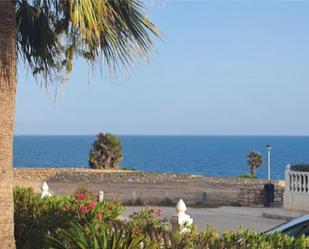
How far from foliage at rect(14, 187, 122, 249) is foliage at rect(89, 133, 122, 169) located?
133 feet

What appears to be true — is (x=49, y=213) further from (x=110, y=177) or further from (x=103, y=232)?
(x=110, y=177)

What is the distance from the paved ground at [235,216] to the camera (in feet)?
54.1

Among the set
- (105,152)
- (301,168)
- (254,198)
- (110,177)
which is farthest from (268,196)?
(105,152)

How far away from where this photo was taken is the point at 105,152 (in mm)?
49719

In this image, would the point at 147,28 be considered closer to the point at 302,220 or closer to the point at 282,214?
the point at 302,220

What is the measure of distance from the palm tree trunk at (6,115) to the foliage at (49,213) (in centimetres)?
58

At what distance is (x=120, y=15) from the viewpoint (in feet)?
22.1

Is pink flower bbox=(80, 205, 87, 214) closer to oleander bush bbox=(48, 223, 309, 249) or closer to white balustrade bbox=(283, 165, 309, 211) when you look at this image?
oleander bush bbox=(48, 223, 309, 249)

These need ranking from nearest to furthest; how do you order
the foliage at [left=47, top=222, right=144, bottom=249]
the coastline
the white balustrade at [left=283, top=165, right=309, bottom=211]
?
the foliage at [left=47, top=222, right=144, bottom=249] → the white balustrade at [left=283, top=165, right=309, bottom=211] → the coastline

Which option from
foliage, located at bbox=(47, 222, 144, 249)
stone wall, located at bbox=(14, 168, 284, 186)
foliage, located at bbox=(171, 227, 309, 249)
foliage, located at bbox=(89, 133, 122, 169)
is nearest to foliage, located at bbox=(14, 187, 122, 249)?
foliage, located at bbox=(47, 222, 144, 249)

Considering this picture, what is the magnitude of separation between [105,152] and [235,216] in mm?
31184

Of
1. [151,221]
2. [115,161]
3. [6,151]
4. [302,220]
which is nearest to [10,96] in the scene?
[6,151]

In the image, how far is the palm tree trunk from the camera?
260 inches

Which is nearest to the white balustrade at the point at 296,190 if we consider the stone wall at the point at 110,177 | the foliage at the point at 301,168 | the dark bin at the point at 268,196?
the foliage at the point at 301,168
